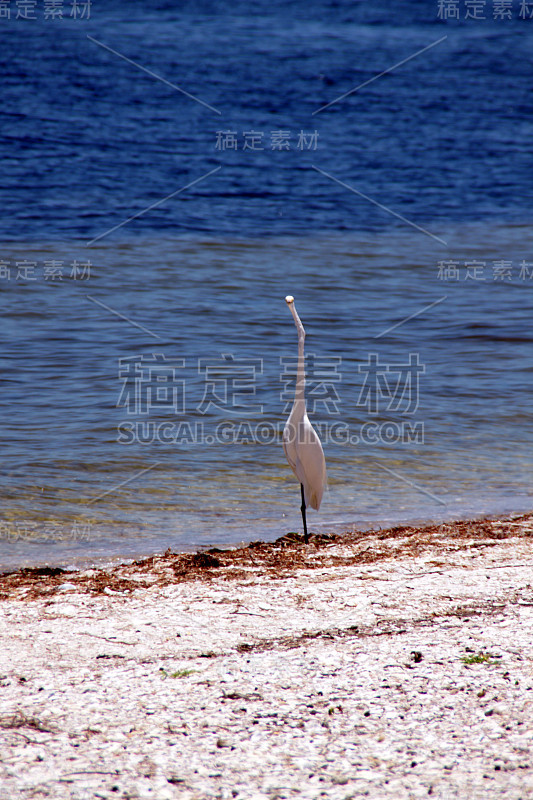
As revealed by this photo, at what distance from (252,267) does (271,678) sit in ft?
37.6

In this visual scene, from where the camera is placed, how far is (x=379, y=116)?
24.8 metres

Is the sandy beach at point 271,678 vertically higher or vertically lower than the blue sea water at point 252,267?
lower

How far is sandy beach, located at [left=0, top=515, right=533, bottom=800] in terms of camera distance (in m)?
2.78

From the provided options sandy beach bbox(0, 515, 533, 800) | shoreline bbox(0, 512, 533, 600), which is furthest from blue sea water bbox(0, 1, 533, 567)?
sandy beach bbox(0, 515, 533, 800)

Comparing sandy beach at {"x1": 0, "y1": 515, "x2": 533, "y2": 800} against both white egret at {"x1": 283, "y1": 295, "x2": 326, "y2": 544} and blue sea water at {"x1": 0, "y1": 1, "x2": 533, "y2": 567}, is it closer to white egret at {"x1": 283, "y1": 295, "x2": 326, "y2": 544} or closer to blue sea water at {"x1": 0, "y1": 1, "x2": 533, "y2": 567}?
white egret at {"x1": 283, "y1": 295, "x2": 326, "y2": 544}

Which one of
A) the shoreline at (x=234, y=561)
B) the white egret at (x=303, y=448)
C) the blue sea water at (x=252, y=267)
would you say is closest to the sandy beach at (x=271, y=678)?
the shoreline at (x=234, y=561)

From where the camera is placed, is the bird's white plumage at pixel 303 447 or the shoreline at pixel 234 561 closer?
the shoreline at pixel 234 561

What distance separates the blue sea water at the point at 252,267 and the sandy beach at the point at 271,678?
1.22m

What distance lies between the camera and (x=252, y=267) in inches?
565

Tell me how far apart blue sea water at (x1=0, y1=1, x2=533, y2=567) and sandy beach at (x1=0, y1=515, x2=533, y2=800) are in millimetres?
1222

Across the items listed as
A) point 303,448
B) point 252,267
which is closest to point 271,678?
point 303,448

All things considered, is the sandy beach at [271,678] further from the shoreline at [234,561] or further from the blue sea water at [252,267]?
the blue sea water at [252,267]

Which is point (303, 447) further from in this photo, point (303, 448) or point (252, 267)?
point (252, 267)

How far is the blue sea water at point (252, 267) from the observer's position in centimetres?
680
